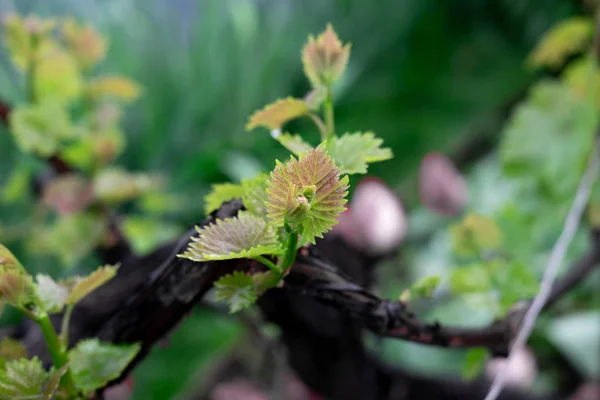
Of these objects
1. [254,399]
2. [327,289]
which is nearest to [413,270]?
[254,399]

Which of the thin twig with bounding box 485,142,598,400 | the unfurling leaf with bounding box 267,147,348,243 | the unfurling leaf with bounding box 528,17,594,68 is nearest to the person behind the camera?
the unfurling leaf with bounding box 267,147,348,243

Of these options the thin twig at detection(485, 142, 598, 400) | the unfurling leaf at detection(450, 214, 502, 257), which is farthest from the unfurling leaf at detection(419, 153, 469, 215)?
the unfurling leaf at detection(450, 214, 502, 257)

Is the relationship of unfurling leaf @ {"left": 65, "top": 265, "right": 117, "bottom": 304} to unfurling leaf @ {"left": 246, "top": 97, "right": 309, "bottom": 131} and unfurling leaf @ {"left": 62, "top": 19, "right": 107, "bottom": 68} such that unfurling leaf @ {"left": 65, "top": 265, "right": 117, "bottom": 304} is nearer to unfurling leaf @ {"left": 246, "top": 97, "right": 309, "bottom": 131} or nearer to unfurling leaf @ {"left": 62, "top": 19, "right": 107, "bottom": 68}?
unfurling leaf @ {"left": 246, "top": 97, "right": 309, "bottom": 131}

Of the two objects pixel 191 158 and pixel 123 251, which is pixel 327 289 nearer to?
pixel 123 251

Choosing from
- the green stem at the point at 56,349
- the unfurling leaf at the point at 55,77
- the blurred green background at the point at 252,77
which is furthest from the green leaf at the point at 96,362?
the blurred green background at the point at 252,77

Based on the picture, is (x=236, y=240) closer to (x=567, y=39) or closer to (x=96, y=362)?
(x=96, y=362)
